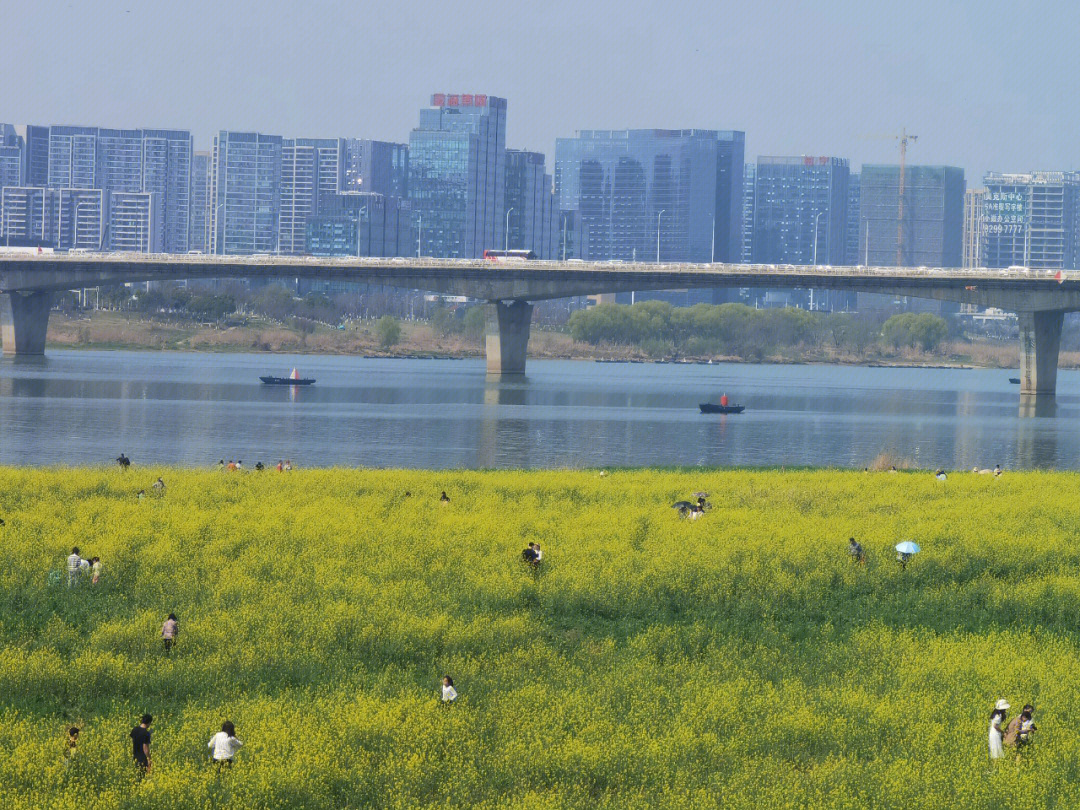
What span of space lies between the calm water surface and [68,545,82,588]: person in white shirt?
3012 cm

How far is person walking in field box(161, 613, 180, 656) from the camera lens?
29.1 meters

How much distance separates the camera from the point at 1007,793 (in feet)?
74.9

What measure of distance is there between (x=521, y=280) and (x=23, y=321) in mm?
52949

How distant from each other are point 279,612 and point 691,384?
132 meters

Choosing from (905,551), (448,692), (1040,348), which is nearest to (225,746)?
(448,692)

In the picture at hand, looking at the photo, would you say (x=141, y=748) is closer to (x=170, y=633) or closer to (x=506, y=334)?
(x=170, y=633)

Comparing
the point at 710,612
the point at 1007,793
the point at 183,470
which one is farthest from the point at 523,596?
the point at 183,470

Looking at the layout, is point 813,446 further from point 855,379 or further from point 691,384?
point 855,379

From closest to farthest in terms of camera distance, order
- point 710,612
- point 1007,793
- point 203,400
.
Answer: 1. point 1007,793
2. point 710,612
3. point 203,400

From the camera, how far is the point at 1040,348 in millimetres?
134875

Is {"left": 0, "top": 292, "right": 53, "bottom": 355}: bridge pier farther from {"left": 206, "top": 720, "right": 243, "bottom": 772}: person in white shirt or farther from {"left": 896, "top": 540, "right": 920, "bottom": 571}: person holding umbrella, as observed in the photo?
{"left": 206, "top": 720, "right": 243, "bottom": 772}: person in white shirt

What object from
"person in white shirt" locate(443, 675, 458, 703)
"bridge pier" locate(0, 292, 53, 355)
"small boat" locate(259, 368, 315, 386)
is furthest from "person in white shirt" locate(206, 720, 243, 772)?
"bridge pier" locate(0, 292, 53, 355)

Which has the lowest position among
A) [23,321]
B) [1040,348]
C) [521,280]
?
[23,321]

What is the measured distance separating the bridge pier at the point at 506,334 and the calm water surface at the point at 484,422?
12.2 ft
